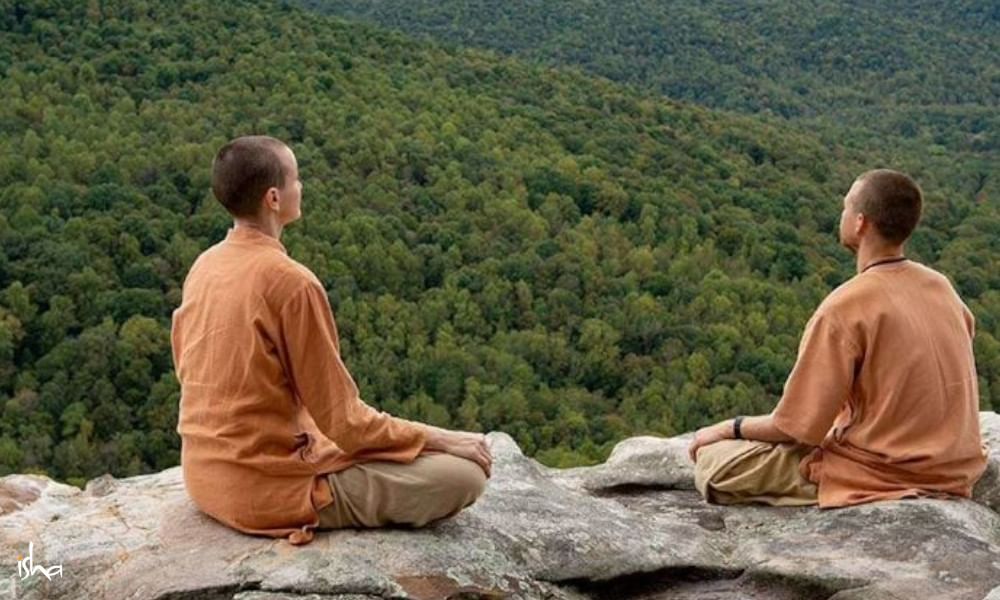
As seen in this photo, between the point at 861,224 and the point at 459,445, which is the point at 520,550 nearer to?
the point at 459,445

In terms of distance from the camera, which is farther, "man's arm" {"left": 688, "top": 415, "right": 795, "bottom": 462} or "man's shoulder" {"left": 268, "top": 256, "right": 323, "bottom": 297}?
"man's arm" {"left": 688, "top": 415, "right": 795, "bottom": 462}

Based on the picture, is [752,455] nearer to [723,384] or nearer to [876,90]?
[723,384]

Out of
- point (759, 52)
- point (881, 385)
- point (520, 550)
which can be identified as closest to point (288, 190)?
point (520, 550)

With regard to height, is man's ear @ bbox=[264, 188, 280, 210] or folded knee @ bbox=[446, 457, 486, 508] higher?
man's ear @ bbox=[264, 188, 280, 210]

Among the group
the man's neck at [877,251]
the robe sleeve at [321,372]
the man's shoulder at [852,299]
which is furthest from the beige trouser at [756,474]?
the robe sleeve at [321,372]

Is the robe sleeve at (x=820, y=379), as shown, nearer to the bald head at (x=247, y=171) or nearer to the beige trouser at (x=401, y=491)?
the beige trouser at (x=401, y=491)

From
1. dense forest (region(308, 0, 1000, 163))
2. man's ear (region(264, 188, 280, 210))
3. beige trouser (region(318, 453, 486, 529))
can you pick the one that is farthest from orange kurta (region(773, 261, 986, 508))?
dense forest (region(308, 0, 1000, 163))

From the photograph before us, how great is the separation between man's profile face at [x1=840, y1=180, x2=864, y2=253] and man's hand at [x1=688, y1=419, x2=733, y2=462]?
0.96m

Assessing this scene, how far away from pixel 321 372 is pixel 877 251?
7.87ft

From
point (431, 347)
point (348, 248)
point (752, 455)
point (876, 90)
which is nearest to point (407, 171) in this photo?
point (348, 248)

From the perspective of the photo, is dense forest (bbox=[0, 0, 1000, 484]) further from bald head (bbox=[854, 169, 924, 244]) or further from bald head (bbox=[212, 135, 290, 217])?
bald head (bbox=[212, 135, 290, 217])

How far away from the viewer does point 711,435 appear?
527 centimetres

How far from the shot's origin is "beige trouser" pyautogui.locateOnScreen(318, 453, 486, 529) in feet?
13.7

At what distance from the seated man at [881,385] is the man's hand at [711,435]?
135mm
